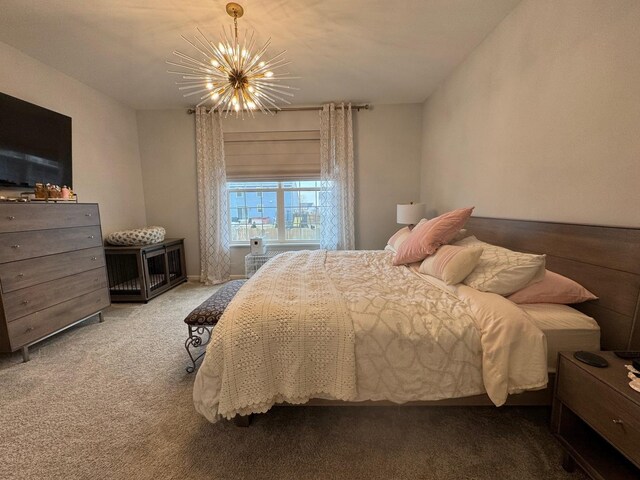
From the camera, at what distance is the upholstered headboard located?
120cm

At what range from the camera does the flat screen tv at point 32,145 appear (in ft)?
7.38

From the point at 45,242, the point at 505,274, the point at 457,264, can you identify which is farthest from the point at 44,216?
the point at 505,274

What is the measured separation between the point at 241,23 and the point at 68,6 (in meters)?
1.20

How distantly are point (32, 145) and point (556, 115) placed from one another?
4213 millimetres

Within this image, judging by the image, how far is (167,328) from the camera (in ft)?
8.48

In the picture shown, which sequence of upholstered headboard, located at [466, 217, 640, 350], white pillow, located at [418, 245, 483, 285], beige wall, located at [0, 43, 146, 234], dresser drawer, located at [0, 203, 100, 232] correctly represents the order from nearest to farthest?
upholstered headboard, located at [466, 217, 640, 350] < white pillow, located at [418, 245, 483, 285] < dresser drawer, located at [0, 203, 100, 232] < beige wall, located at [0, 43, 146, 234]

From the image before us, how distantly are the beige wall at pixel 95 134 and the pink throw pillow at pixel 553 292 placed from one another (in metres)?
4.27

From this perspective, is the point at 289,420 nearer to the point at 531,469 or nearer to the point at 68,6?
the point at 531,469

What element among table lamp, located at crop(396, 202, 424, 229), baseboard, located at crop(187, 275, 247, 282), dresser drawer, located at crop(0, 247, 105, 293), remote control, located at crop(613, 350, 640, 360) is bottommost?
baseboard, located at crop(187, 275, 247, 282)

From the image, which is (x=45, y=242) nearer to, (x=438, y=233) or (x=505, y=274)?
(x=438, y=233)

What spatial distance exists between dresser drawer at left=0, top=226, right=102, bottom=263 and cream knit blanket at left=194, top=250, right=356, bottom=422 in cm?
195

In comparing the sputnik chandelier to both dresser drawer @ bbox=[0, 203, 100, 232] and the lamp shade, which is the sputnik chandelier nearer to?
dresser drawer @ bbox=[0, 203, 100, 232]

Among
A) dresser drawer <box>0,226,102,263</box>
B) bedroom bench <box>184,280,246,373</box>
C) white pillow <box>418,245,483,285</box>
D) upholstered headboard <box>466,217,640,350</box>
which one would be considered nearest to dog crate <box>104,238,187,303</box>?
dresser drawer <box>0,226,102,263</box>

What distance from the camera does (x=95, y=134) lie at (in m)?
3.25
